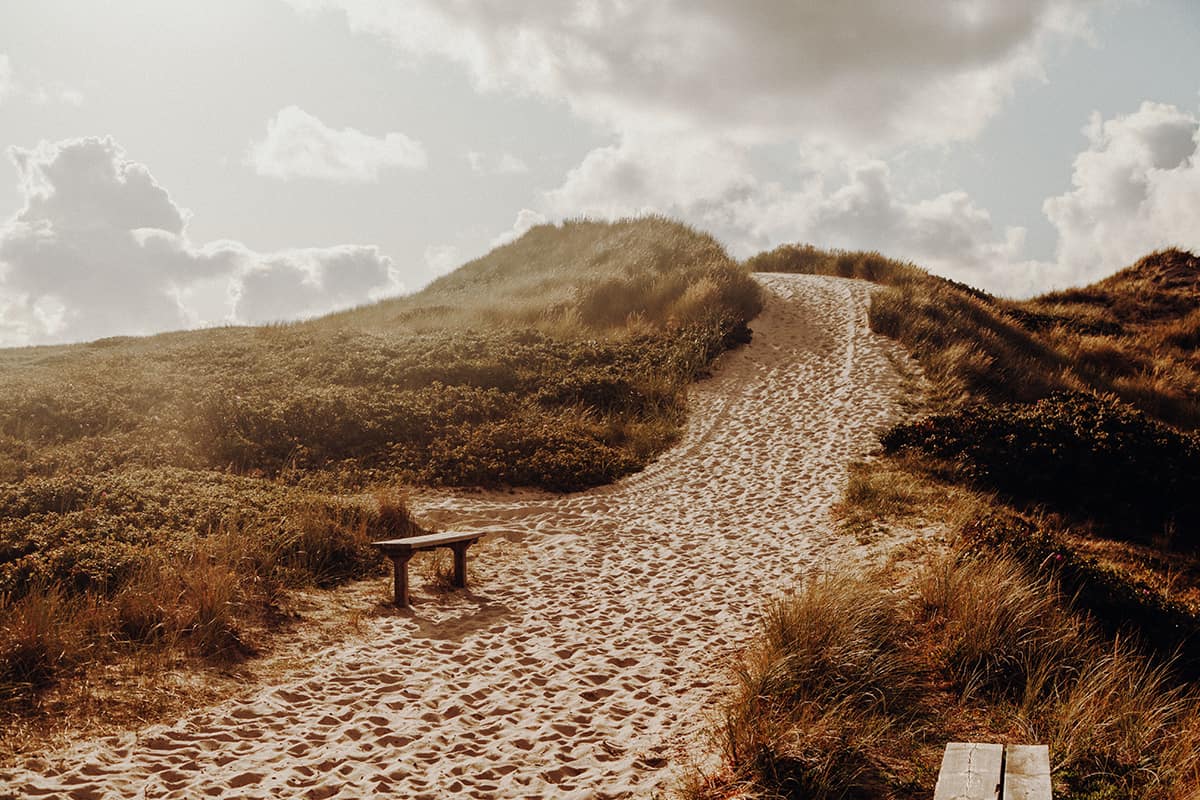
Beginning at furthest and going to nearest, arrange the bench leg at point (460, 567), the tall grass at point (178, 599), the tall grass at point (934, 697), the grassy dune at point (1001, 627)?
the bench leg at point (460, 567) < the tall grass at point (178, 599) < the grassy dune at point (1001, 627) < the tall grass at point (934, 697)

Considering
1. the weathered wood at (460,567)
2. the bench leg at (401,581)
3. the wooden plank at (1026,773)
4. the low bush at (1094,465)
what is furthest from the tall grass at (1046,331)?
the wooden plank at (1026,773)

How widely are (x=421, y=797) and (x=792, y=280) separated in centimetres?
2466

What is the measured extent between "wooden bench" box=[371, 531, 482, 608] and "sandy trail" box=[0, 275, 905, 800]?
1.03 feet

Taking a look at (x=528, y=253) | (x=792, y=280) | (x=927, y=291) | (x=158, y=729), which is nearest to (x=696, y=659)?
(x=158, y=729)

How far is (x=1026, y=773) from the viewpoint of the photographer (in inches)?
138

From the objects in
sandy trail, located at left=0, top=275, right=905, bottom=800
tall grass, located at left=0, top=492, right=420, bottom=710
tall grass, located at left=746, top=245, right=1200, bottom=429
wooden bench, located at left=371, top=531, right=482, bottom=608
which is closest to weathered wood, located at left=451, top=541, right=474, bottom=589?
wooden bench, located at left=371, top=531, right=482, bottom=608

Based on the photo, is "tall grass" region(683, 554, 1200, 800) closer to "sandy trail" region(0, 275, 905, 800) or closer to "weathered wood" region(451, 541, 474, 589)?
"sandy trail" region(0, 275, 905, 800)

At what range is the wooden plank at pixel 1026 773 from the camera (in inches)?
132

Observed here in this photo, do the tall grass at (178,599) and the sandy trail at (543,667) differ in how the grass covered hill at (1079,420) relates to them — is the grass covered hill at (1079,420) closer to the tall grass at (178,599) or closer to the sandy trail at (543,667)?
the sandy trail at (543,667)

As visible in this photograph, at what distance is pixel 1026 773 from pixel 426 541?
21.9 ft

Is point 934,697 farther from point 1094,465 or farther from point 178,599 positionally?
point 1094,465

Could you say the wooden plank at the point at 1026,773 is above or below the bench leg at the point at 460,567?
above

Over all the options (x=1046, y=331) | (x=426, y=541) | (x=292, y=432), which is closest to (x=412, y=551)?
(x=426, y=541)

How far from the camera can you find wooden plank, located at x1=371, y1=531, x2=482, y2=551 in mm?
8516
